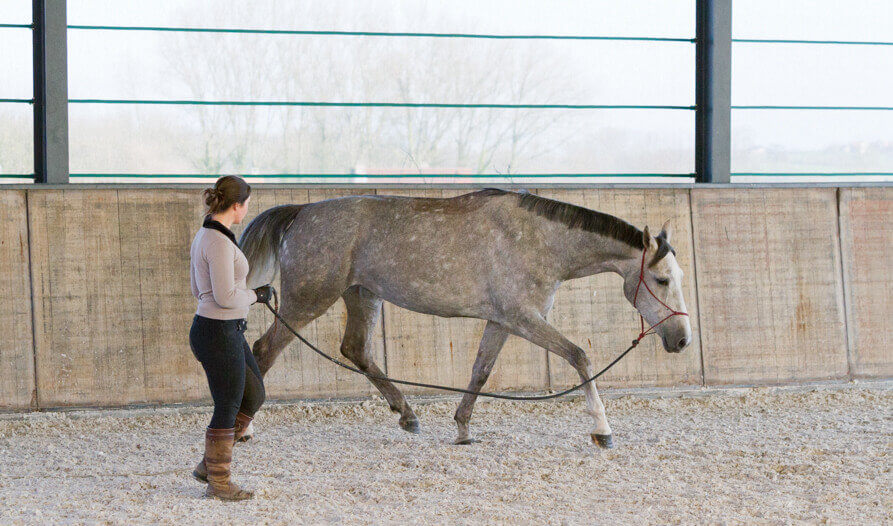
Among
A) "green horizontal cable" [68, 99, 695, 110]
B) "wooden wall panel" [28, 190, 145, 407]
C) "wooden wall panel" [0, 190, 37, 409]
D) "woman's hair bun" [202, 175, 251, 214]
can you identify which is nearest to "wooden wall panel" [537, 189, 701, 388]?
"green horizontal cable" [68, 99, 695, 110]

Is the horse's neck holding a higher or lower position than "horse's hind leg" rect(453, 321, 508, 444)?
higher

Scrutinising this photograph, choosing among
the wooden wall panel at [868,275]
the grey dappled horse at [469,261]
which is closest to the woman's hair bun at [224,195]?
the grey dappled horse at [469,261]

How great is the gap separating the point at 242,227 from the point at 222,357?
273cm

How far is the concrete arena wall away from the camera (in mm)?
5738

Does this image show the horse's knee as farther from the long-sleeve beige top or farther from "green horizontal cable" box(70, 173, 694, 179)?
"green horizontal cable" box(70, 173, 694, 179)

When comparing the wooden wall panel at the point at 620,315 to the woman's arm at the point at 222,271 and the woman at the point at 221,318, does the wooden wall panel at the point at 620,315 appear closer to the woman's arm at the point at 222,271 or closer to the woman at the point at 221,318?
the woman at the point at 221,318

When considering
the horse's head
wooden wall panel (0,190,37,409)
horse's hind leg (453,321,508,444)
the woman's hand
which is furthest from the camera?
wooden wall panel (0,190,37,409)

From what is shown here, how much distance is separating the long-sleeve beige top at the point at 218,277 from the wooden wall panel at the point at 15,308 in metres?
2.76

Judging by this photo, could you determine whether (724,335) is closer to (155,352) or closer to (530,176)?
(530,176)

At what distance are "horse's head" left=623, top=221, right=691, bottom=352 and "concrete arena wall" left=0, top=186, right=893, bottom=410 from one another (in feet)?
5.56

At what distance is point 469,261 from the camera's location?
481 centimetres

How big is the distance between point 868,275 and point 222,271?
5.40m

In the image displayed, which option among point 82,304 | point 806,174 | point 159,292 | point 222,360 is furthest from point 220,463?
point 806,174

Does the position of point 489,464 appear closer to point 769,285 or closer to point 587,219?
point 587,219
